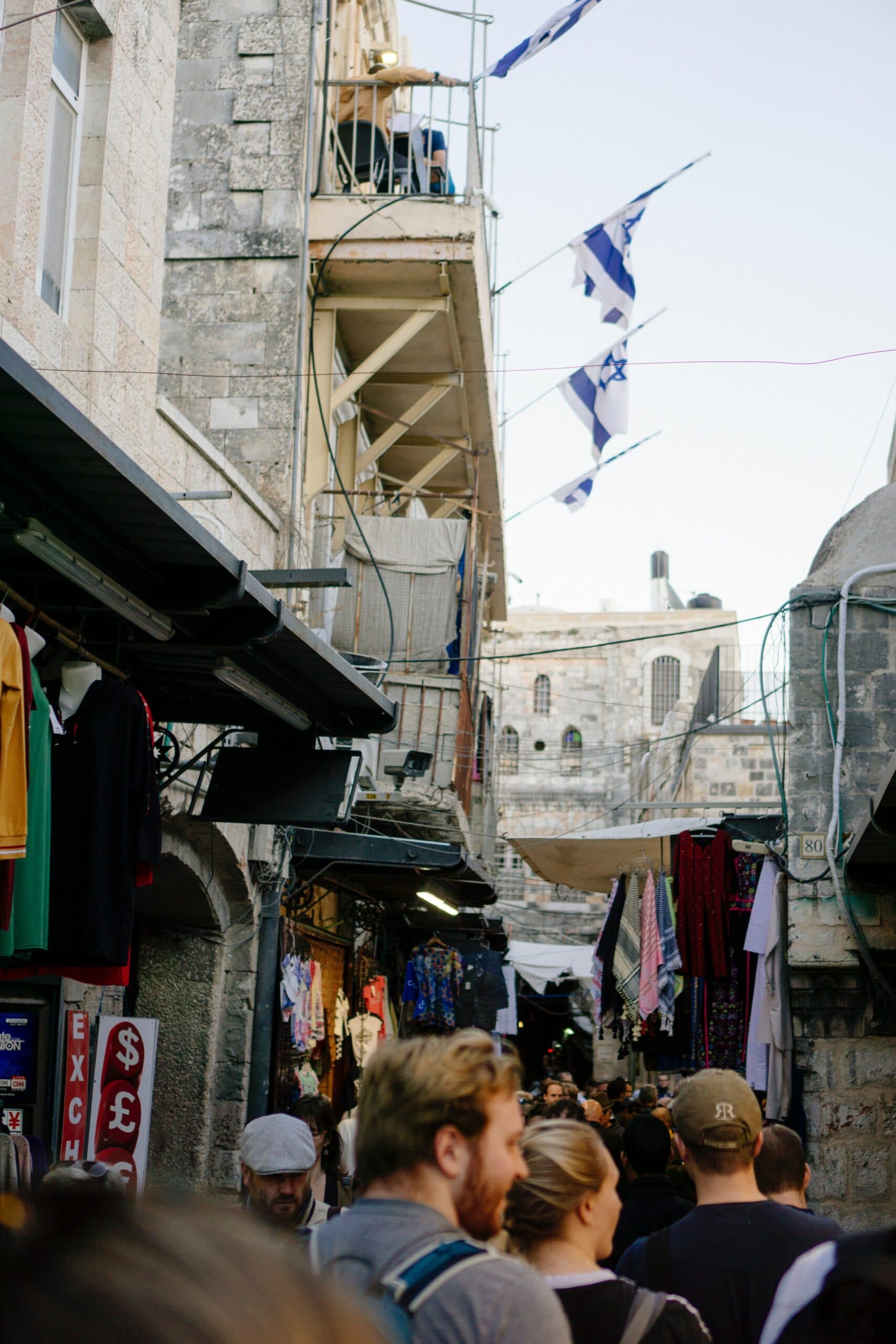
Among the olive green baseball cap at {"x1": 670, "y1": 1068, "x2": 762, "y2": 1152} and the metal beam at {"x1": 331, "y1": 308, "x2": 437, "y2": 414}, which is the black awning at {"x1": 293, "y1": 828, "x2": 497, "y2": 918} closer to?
the metal beam at {"x1": 331, "y1": 308, "x2": 437, "y2": 414}

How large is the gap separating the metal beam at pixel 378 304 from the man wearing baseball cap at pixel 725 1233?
9.72 metres

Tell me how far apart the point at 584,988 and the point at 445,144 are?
22.1 metres

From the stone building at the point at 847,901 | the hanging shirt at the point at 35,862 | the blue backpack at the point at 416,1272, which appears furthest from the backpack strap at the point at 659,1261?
the stone building at the point at 847,901

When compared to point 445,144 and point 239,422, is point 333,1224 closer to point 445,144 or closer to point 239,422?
point 239,422

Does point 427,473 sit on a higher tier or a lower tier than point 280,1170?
higher

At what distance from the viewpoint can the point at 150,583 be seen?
16.6ft

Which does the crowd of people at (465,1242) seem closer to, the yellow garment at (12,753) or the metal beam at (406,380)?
the yellow garment at (12,753)

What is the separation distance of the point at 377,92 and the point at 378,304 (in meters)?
2.36

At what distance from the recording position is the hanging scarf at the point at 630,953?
9.77 meters

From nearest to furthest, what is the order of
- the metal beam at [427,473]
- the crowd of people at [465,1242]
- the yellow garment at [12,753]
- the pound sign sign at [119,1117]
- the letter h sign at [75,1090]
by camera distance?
the crowd of people at [465,1242]
the yellow garment at [12,753]
the letter h sign at [75,1090]
the pound sign sign at [119,1117]
the metal beam at [427,473]

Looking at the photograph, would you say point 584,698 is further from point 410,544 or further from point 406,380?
point 410,544

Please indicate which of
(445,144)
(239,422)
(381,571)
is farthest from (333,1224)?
(445,144)

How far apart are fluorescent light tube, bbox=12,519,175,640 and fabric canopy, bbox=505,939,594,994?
69.1 feet

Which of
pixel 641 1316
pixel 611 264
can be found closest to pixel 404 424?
pixel 611 264
